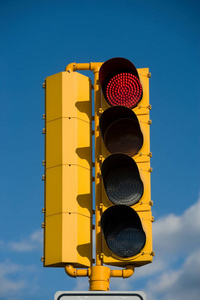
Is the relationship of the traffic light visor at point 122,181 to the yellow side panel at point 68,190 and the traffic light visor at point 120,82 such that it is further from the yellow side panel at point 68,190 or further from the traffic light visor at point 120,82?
the traffic light visor at point 120,82

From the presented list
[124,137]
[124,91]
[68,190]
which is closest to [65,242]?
[68,190]

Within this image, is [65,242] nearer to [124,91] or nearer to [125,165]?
[125,165]

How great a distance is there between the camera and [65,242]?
657 centimetres

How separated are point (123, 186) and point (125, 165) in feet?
0.69

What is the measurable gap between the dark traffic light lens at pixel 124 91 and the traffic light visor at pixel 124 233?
120 centimetres

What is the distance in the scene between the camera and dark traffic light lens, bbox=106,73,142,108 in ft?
22.0

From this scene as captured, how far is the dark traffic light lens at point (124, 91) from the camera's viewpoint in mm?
6699

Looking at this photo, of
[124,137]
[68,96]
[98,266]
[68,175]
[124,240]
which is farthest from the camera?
[68,96]

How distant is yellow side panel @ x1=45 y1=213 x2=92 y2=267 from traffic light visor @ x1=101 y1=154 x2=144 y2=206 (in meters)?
0.48

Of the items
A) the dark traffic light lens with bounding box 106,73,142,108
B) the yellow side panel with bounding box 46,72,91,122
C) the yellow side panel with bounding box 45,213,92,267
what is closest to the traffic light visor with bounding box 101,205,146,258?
the yellow side panel with bounding box 45,213,92,267

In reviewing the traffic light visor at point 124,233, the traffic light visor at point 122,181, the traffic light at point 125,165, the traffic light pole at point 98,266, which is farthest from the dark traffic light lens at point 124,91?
the traffic light visor at point 124,233

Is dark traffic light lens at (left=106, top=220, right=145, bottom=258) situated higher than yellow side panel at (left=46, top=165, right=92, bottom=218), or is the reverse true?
yellow side panel at (left=46, top=165, right=92, bottom=218)

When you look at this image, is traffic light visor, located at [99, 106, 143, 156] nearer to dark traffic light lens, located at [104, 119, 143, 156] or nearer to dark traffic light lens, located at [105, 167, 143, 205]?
dark traffic light lens, located at [104, 119, 143, 156]

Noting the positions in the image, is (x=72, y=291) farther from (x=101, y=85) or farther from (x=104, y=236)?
(x=101, y=85)
